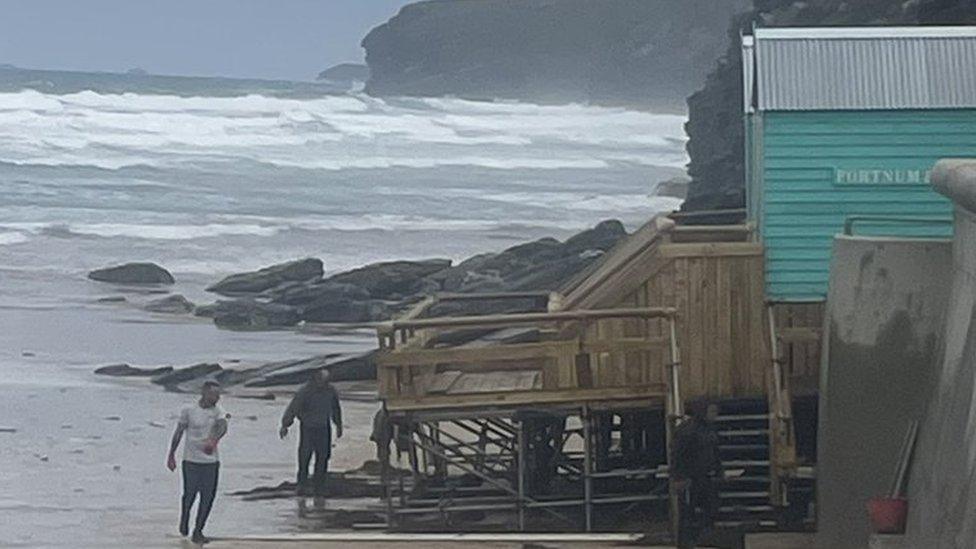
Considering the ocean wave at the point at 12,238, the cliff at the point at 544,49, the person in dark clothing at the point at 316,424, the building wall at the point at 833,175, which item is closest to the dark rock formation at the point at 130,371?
the person in dark clothing at the point at 316,424

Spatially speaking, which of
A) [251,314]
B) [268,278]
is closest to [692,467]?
[251,314]

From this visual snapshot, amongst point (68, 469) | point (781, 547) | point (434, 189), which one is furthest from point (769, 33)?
point (434, 189)

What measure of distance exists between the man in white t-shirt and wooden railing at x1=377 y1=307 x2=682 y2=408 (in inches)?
66.9

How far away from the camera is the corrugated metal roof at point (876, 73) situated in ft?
65.6

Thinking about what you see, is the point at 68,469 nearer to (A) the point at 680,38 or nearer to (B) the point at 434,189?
(B) the point at 434,189

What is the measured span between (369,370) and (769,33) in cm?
1247

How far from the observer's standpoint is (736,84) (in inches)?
2088

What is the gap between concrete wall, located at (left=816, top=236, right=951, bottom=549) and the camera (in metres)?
17.0

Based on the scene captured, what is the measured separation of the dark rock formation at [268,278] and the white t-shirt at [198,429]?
26.1 metres

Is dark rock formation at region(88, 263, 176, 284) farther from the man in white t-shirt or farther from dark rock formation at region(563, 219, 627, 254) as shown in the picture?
the man in white t-shirt

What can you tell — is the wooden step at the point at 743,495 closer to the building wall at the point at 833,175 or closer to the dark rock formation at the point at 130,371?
the building wall at the point at 833,175

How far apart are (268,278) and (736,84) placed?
42.3 ft

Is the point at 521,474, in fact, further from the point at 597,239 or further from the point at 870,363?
the point at 597,239

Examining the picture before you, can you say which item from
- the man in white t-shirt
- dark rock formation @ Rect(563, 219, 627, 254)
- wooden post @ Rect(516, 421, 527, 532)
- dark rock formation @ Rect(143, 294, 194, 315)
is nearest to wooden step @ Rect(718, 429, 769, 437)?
wooden post @ Rect(516, 421, 527, 532)
